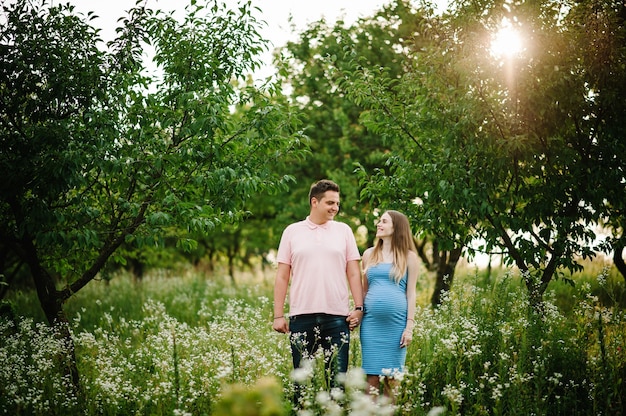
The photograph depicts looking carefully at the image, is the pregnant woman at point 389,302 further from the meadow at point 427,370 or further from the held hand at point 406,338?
the meadow at point 427,370

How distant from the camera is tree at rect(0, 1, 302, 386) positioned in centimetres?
614

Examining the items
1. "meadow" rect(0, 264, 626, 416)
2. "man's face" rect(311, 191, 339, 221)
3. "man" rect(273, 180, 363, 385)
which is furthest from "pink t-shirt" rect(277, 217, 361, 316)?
"meadow" rect(0, 264, 626, 416)

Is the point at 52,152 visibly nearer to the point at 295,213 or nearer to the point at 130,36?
the point at 130,36

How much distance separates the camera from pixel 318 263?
17.9 ft

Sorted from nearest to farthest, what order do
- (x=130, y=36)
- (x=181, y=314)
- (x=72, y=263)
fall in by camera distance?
(x=130, y=36) → (x=72, y=263) → (x=181, y=314)

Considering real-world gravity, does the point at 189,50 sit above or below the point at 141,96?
above

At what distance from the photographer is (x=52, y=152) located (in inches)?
235

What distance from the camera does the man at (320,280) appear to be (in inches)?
213

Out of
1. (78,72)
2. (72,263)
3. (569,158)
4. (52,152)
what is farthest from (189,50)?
(569,158)

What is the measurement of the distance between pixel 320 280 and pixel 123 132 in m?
3.12

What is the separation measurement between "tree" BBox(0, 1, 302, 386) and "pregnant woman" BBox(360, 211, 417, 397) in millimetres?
1858

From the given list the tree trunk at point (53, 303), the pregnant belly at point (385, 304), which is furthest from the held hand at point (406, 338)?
the tree trunk at point (53, 303)

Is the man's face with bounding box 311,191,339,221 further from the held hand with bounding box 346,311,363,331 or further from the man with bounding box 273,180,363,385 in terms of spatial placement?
the held hand with bounding box 346,311,363,331

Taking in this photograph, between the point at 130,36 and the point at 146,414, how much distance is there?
14.6 feet
